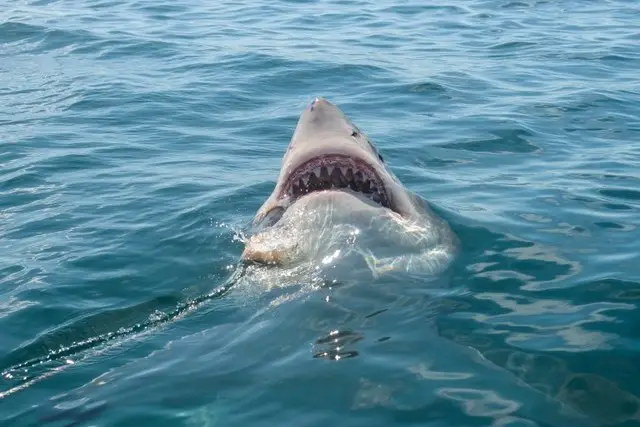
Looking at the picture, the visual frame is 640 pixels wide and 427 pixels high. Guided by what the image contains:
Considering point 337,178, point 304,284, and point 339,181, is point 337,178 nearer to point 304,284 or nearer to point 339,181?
point 339,181

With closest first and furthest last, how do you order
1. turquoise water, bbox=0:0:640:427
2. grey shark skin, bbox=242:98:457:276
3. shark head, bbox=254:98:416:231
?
turquoise water, bbox=0:0:640:427 < grey shark skin, bbox=242:98:457:276 < shark head, bbox=254:98:416:231

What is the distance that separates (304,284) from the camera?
6.39m

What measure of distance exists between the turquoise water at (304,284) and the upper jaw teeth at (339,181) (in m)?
0.78

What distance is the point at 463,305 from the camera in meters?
6.29

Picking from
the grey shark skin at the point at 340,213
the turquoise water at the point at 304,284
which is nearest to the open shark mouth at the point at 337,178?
the grey shark skin at the point at 340,213

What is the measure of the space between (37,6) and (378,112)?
39.5ft

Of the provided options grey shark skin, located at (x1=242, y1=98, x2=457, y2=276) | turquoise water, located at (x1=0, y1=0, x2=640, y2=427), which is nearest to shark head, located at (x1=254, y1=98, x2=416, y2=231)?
grey shark skin, located at (x1=242, y1=98, x2=457, y2=276)

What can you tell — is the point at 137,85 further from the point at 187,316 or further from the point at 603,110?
the point at 187,316

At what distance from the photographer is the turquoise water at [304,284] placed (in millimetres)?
5168

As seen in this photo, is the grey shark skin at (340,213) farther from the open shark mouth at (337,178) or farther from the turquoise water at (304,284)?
the turquoise water at (304,284)

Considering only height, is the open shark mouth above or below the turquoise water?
above

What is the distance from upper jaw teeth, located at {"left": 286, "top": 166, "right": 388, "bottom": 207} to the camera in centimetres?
697

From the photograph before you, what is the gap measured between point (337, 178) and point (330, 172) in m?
0.07

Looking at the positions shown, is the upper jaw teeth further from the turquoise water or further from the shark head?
the turquoise water
